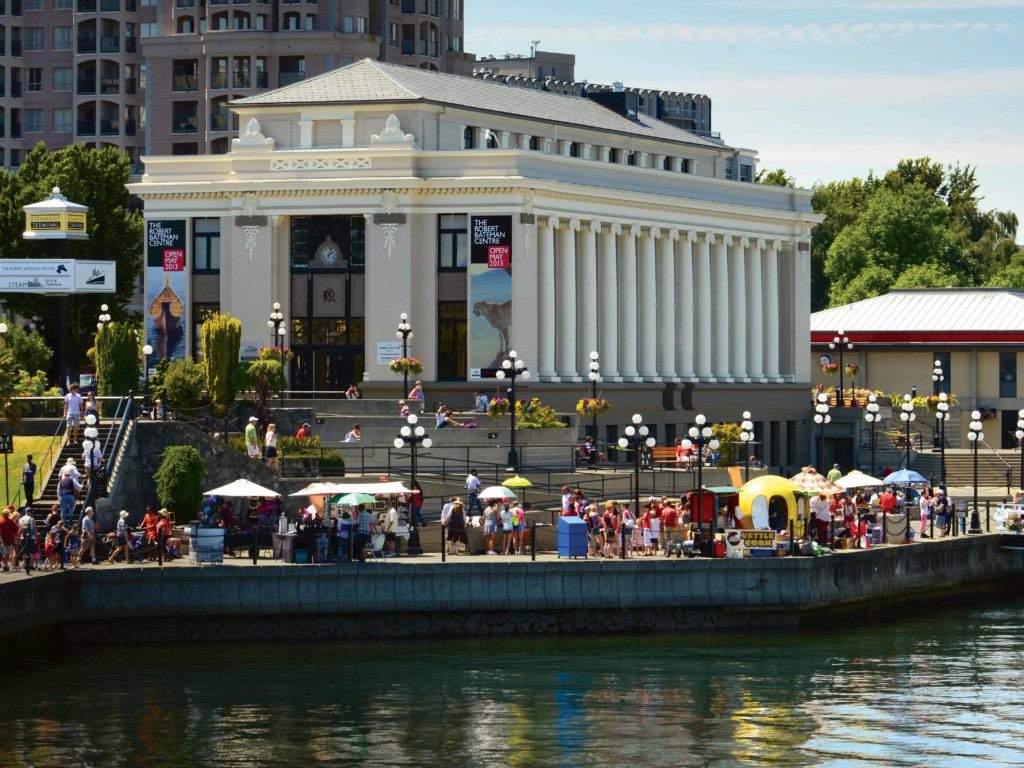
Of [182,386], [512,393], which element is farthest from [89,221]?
[512,393]

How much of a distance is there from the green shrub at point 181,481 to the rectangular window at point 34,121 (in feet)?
372

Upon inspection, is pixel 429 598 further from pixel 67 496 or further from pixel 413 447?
pixel 67 496

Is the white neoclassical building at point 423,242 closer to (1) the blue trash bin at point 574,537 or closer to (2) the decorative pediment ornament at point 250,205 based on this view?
(2) the decorative pediment ornament at point 250,205

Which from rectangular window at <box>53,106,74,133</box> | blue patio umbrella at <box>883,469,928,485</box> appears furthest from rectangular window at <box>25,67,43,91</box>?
blue patio umbrella at <box>883,469,928,485</box>

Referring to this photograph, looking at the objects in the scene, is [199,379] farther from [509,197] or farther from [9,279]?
[509,197]

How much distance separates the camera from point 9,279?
299 ft

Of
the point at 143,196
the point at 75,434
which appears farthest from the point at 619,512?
the point at 143,196

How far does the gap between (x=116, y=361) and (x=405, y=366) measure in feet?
55.5

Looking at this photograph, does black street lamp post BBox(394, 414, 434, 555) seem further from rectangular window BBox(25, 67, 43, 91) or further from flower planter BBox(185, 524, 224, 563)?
rectangular window BBox(25, 67, 43, 91)

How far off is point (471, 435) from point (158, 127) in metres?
90.6

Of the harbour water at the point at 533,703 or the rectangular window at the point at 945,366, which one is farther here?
the rectangular window at the point at 945,366

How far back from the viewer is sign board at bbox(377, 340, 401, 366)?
107 metres

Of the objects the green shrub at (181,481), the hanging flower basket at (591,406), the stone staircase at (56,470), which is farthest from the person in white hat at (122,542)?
the hanging flower basket at (591,406)

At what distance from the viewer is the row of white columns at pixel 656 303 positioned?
112 meters
